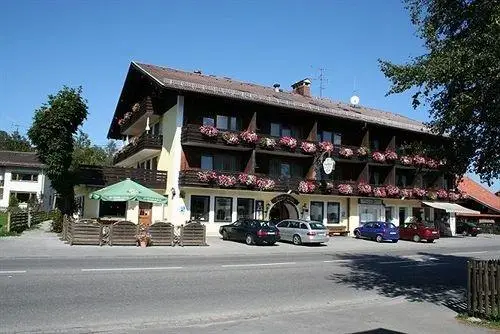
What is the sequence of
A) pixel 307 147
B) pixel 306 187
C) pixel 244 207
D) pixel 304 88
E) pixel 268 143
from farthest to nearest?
1. pixel 304 88
2. pixel 307 147
3. pixel 306 187
4. pixel 244 207
5. pixel 268 143

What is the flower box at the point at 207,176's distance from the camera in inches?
1309

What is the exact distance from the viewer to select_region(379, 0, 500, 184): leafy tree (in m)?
10.5

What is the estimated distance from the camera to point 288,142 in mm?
37156

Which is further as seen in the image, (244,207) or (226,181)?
(244,207)


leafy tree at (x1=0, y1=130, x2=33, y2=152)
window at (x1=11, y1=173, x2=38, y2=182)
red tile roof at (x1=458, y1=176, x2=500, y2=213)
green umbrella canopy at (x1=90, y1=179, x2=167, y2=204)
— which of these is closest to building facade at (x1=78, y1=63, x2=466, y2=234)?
green umbrella canopy at (x1=90, y1=179, x2=167, y2=204)

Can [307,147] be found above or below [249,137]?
below

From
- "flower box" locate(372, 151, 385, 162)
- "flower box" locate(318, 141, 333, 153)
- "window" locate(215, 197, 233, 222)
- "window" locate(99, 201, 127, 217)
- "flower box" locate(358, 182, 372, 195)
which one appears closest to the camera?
"window" locate(215, 197, 233, 222)

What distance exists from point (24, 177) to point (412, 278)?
5825 centimetres

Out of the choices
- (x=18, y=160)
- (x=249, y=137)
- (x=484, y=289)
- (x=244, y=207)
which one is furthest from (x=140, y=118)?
(x=484, y=289)

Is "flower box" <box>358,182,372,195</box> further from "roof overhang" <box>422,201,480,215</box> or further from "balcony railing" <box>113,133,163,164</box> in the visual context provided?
"balcony railing" <box>113,133,163,164</box>

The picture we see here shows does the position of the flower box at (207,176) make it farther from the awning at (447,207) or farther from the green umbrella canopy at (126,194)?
the awning at (447,207)

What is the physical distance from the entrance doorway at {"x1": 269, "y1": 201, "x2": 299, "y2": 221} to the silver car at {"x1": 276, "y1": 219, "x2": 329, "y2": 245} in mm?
6558

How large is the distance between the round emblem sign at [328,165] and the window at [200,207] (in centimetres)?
956

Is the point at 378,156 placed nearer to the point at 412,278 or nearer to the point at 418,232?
the point at 418,232
